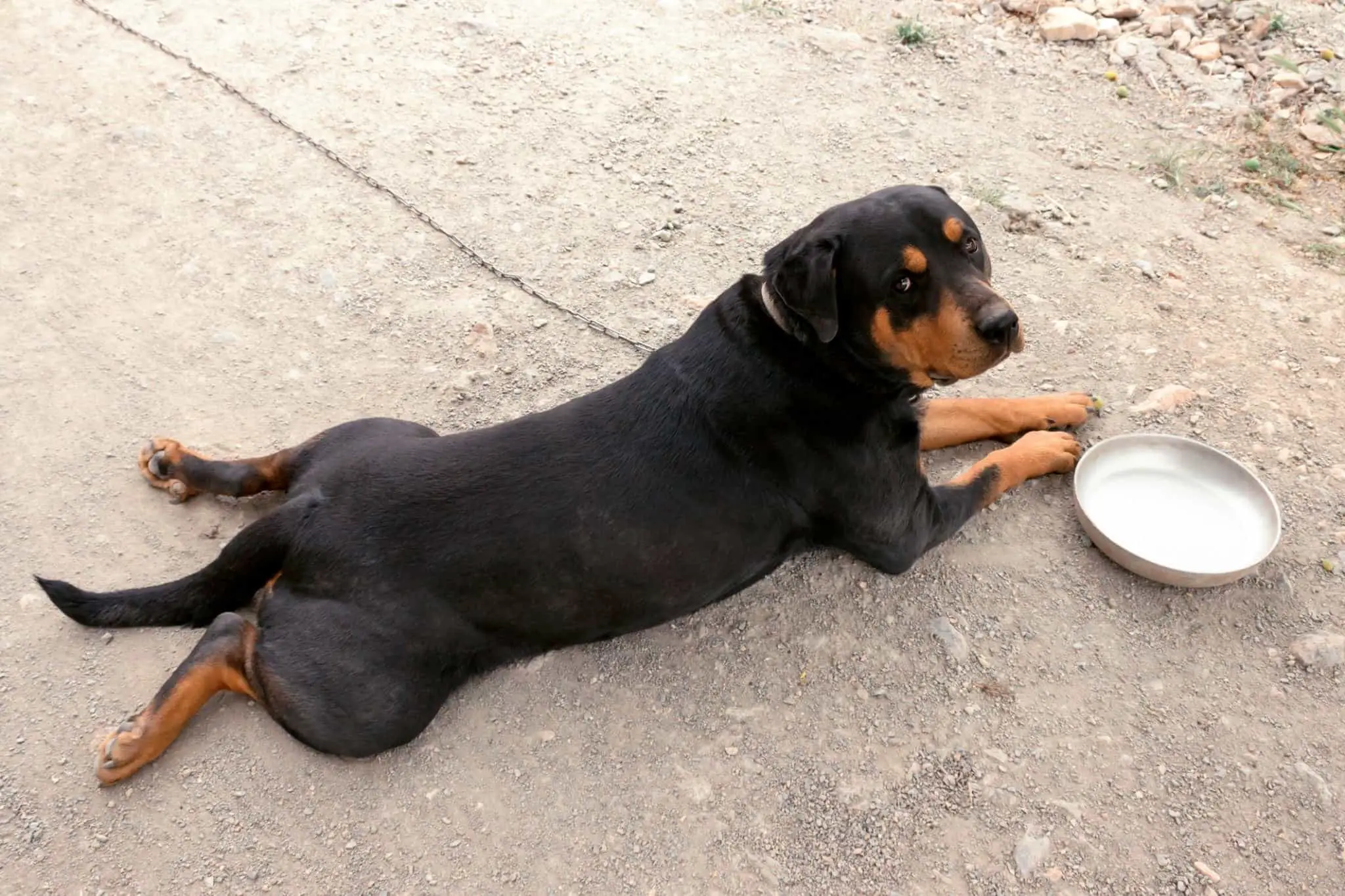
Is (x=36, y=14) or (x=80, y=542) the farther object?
(x=36, y=14)

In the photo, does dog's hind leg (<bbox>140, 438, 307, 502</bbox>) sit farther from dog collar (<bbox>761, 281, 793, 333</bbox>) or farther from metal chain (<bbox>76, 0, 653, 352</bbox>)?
dog collar (<bbox>761, 281, 793, 333</bbox>)

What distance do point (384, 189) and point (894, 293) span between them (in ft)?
13.2

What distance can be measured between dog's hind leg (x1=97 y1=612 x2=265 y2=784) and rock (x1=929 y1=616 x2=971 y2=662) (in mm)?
2698

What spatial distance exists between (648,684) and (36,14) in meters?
7.67

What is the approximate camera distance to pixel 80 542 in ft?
14.1

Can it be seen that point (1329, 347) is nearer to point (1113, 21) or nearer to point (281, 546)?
point (1113, 21)

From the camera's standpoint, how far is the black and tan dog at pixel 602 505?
335cm

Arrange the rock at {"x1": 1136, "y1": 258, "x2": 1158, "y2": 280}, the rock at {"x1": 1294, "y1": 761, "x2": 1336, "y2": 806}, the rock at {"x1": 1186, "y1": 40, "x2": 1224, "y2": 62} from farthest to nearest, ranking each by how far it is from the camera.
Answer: the rock at {"x1": 1186, "y1": 40, "x2": 1224, "y2": 62}, the rock at {"x1": 1136, "y1": 258, "x2": 1158, "y2": 280}, the rock at {"x1": 1294, "y1": 761, "x2": 1336, "y2": 806}

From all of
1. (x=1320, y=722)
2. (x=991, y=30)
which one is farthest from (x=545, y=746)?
(x=991, y=30)

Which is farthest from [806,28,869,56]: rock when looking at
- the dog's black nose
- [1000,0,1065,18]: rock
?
the dog's black nose

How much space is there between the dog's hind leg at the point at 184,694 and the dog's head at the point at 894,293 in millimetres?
2372

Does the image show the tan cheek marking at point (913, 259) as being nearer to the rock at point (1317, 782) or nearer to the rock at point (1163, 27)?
the rock at point (1317, 782)

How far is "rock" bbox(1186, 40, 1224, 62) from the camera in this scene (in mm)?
7141

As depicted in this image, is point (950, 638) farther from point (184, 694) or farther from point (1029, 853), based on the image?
point (184, 694)
